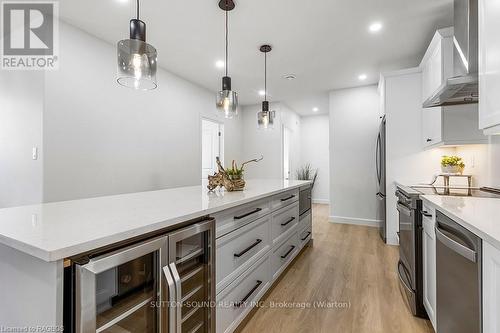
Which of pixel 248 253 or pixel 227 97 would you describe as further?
pixel 227 97

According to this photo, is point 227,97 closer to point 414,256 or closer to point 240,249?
point 240,249

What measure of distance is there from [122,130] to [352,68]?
3508mm

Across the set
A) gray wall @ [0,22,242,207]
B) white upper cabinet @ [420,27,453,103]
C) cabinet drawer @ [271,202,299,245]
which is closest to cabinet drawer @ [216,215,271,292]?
cabinet drawer @ [271,202,299,245]

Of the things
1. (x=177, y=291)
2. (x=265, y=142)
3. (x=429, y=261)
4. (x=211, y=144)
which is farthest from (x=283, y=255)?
(x=265, y=142)

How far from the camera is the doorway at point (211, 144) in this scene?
18.4ft

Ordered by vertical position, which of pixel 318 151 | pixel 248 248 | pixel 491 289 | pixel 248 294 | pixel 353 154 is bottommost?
pixel 248 294

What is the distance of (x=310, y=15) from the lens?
2.57 meters

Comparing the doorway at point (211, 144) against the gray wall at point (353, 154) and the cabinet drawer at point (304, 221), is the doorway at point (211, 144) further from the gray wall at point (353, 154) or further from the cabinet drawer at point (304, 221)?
the cabinet drawer at point (304, 221)

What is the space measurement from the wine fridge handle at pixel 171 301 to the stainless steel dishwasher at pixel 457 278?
4.20 feet

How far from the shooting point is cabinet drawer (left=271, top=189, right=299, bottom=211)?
2.26 meters

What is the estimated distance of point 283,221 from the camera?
97.4 inches

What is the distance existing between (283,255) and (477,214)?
1618mm

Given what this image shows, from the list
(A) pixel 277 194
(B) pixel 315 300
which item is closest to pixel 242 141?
(A) pixel 277 194

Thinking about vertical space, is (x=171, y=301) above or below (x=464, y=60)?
below
